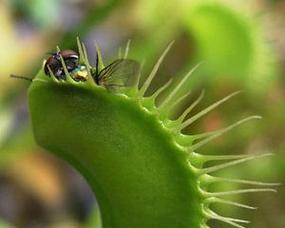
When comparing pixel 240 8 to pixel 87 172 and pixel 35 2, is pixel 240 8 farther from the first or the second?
pixel 87 172

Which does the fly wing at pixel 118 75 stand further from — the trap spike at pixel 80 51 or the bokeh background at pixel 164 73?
the bokeh background at pixel 164 73


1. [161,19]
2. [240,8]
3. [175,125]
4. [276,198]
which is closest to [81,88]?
[175,125]

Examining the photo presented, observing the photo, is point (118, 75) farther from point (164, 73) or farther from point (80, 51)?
point (164, 73)

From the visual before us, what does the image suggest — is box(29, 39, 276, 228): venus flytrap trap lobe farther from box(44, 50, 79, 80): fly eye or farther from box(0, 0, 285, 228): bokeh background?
box(0, 0, 285, 228): bokeh background

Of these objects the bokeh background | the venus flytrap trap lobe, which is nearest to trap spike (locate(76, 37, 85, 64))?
the venus flytrap trap lobe

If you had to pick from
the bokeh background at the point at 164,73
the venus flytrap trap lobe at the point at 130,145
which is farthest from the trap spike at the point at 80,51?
the bokeh background at the point at 164,73

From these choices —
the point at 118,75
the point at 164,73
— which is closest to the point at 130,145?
the point at 118,75
